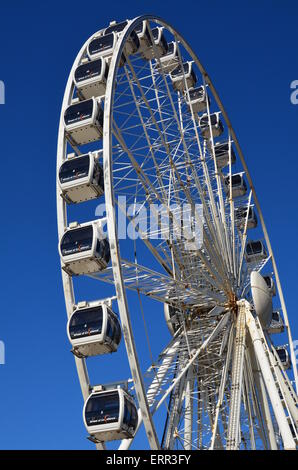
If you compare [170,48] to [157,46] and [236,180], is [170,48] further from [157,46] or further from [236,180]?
[236,180]

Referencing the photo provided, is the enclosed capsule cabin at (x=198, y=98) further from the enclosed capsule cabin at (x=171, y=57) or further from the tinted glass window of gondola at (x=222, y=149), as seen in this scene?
the tinted glass window of gondola at (x=222, y=149)

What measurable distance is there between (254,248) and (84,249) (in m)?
12.7

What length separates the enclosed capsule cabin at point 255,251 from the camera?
89.5 feet

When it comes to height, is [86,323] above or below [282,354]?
above

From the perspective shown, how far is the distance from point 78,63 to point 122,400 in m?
9.63

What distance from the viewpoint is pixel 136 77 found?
19.8 metres

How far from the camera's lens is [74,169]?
56.5ft

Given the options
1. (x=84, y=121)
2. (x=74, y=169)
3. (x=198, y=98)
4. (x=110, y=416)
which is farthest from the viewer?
(x=198, y=98)

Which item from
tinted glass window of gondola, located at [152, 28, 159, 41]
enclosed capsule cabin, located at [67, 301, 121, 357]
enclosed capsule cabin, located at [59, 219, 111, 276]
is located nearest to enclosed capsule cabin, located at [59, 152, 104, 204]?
enclosed capsule cabin, located at [59, 219, 111, 276]

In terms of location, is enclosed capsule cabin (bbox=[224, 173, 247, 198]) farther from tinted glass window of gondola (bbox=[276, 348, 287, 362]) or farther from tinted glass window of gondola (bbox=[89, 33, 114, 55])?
tinted glass window of gondola (bbox=[89, 33, 114, 55])

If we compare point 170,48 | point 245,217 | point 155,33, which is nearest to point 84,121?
point 155,33

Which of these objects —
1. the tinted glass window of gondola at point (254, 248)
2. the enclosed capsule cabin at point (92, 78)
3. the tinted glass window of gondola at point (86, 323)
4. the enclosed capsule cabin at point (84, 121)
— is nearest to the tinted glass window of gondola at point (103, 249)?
the tinted glass window of gondola at point (86, 323)
